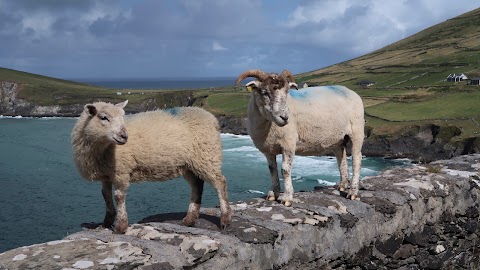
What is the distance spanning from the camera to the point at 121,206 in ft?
20.4

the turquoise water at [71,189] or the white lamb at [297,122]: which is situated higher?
the white lamb at [297,122]

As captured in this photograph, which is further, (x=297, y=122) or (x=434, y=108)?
(x=434, y=108)

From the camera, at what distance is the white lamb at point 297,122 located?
7500 millimetres

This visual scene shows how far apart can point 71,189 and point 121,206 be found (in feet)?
129

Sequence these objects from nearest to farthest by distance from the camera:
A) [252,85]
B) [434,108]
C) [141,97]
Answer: [252,85] → [434,108] → [141,97]

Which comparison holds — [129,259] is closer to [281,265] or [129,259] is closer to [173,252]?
[173,252]

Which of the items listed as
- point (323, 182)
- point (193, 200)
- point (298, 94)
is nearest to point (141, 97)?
point (323, 182)

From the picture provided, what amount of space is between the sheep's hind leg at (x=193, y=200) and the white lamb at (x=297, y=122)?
149cm

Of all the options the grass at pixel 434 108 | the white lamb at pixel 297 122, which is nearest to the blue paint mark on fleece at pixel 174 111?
the white lamb at pixel 297 122

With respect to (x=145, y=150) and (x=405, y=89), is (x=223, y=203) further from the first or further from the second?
(x=405, y=89)

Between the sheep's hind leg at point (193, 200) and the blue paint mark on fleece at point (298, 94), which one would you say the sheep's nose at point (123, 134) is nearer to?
the sheep's hind leg at point (193, 200)

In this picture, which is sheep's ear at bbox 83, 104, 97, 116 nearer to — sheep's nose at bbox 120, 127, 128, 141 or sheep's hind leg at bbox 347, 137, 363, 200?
sheep's nose at bbox 120, 127, 128, 141

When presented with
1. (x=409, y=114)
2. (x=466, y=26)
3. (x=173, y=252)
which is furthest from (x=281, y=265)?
(x=466, y=26)

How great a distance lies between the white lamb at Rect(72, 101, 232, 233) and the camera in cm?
623
